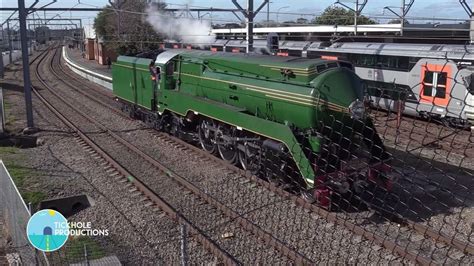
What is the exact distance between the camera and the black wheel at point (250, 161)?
9.74m

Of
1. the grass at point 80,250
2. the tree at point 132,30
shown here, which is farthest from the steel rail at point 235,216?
the tree at point 132,30

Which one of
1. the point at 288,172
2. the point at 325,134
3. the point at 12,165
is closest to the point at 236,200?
the point at 288,172

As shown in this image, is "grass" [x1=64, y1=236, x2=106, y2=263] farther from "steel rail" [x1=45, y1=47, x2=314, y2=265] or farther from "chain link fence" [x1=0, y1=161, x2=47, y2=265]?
"steel rail" [x1=45, y1=47, x2=314, y2=265]

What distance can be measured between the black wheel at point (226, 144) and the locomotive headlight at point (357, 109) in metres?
2.96

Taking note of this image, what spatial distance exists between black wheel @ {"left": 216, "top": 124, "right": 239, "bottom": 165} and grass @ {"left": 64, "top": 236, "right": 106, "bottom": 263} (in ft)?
13.8

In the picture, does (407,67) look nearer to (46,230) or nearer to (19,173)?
(19,173)

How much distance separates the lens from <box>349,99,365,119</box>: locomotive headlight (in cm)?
834

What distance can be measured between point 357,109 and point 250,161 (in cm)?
266

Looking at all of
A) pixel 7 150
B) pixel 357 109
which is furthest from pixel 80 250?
pixel 7 150

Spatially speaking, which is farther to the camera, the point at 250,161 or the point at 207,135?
the point at 207,135

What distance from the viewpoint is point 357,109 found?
8344 millimetres

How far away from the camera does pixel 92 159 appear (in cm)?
1196

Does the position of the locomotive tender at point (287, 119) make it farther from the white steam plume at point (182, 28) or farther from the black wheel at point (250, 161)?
the white steam plume at point (182, 28)

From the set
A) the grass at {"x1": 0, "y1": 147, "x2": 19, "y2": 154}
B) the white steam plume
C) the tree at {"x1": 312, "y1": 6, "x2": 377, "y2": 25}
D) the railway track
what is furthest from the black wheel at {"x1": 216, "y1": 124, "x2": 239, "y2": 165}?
the tree at {"x1": 312, "y1": 6, "x2": 377, "y2": 25}
